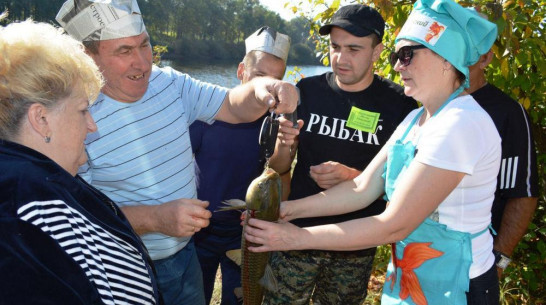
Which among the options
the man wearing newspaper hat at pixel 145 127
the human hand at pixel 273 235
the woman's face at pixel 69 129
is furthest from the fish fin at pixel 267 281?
the woman's face at pixel 69 129

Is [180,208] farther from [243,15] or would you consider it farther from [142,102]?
[243,15]

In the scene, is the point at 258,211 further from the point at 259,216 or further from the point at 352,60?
the point at 352,60

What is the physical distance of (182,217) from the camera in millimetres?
2199

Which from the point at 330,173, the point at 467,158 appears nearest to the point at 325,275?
the point at 330,173

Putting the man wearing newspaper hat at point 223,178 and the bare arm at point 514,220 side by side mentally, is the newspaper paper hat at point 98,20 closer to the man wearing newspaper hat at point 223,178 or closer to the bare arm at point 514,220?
the man wearing newspaper hat at point 223,178

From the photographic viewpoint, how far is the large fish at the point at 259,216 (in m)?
2.20

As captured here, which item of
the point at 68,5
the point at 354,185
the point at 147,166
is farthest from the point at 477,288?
the point at 68,5

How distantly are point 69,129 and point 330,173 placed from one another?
1736 mm

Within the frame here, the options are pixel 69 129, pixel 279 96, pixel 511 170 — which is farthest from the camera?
pixel 511 170

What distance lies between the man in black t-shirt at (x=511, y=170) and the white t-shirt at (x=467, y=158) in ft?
2.96

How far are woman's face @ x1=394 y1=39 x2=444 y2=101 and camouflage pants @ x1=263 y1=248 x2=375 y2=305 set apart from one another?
1.55 metres

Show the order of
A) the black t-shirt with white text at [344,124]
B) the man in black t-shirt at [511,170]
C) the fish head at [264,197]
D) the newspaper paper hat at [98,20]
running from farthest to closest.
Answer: the black t-shirt with white text at [344,124] < the man in black t-shirt at [511,170] < the newspaper paper hat at [98,20] < the fish head at [264,197]

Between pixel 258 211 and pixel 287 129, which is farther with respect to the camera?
pixel 287 129

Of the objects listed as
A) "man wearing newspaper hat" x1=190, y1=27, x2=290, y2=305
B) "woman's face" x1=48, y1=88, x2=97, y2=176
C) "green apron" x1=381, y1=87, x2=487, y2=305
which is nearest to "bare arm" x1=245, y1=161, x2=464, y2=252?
"green apron" x1=381, y1=87, x2=487, y2=305
